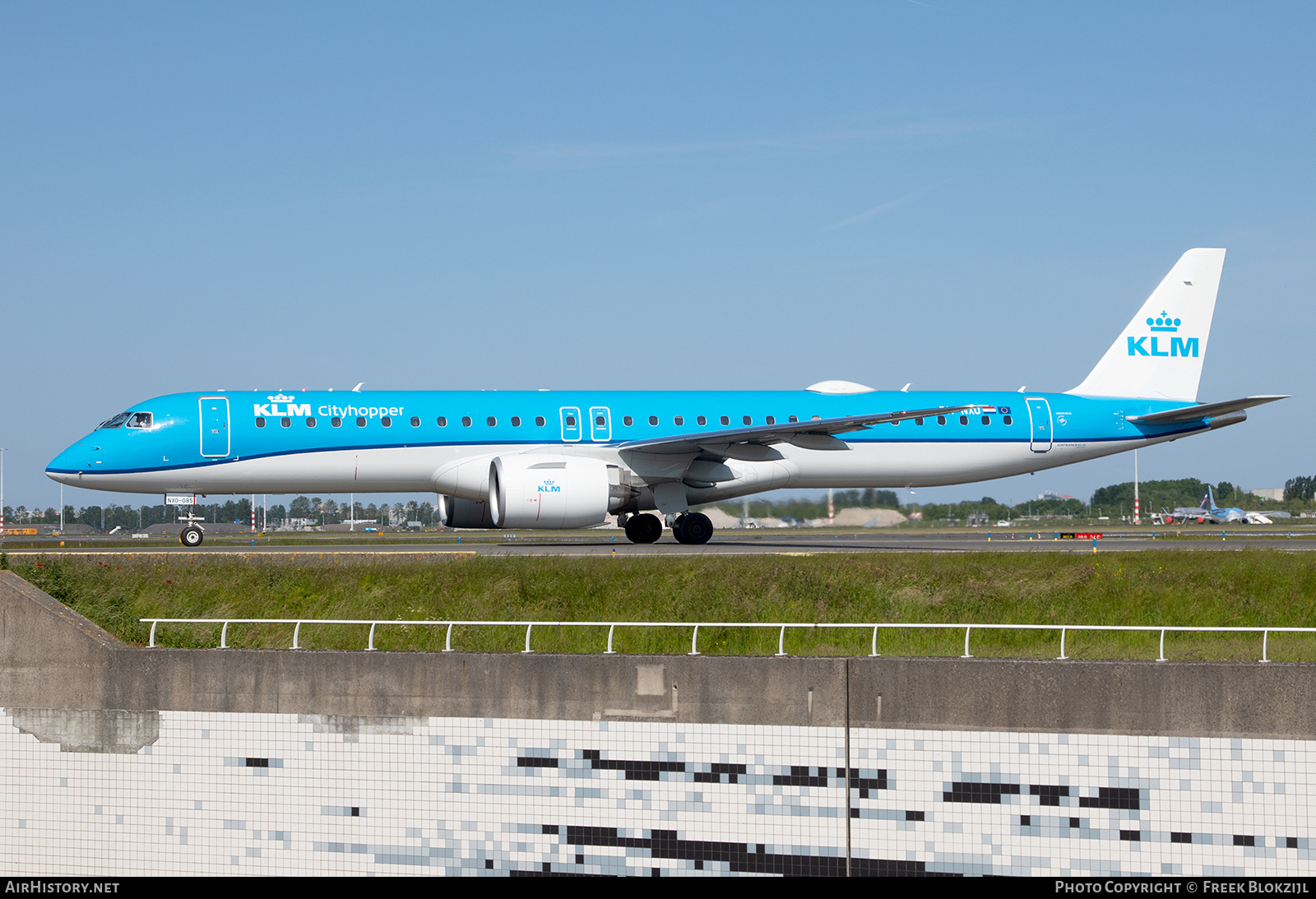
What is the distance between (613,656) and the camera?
589 inches

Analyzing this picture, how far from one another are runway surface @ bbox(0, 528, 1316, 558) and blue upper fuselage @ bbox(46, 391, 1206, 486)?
8.87ft

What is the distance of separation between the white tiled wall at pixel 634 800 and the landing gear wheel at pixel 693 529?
17.1m

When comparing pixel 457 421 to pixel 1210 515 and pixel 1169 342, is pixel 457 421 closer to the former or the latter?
pixel 1169 342

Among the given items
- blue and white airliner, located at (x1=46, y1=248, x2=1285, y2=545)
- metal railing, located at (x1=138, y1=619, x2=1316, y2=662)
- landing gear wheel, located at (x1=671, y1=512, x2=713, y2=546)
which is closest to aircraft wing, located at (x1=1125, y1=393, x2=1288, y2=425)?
blue and white airliner, located at (x1=46, y1=248, x2=1285, y2=545)

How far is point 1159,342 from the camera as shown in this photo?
38.7m

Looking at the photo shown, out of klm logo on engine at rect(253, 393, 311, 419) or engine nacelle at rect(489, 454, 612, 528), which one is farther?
klm logo on engine at rect(253, 393, 311, 419)

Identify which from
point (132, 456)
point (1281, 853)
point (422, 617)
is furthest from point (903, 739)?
point (132, 456)

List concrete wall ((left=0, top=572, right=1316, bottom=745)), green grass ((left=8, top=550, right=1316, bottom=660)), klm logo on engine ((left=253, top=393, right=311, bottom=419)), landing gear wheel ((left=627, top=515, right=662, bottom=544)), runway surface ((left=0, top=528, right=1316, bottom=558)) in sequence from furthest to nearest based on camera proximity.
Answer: landing gear wheel ((left=627, top=515, right=662, bottom=544)) < klm logo on engine ((left=253, top=393, right=311, bottom=419)) < runway surface ((left=0, top=528, right=1316, bottom=558)) < green grass ((left=8, top=550, right=1316, bottom=660)) < concrete wall ((left=0, top=572, right=1316, bottom=745))

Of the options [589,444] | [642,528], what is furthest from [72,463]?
[642,528]

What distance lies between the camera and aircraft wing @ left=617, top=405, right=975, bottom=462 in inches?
1203

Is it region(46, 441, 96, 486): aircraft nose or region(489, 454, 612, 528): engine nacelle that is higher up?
region(46, 441, 96, 486): aircraft nose

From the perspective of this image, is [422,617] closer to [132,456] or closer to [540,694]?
[540,694]

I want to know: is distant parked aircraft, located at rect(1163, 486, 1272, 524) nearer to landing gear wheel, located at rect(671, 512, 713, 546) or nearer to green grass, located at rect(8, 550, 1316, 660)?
landing gear wheel, located at rect(671, 512, 713, 546)
